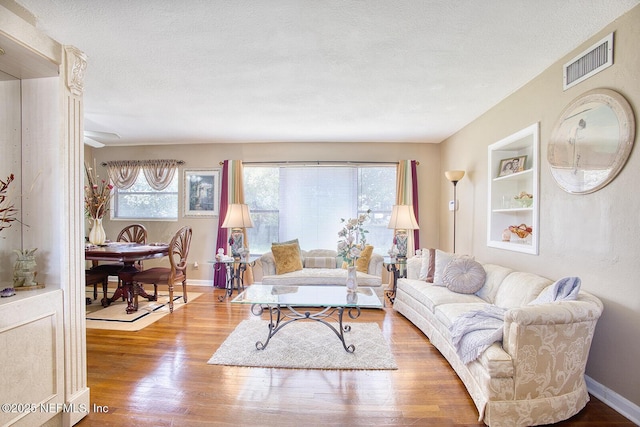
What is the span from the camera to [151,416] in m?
1.92

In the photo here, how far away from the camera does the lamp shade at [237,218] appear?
468 centimetres

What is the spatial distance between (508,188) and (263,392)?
11.2ft

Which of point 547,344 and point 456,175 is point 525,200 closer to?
point 456,175

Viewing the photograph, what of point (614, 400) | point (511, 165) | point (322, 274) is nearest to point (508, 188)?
point (511, 165)

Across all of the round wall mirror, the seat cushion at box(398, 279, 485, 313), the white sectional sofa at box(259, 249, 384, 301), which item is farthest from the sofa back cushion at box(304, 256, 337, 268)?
the round wall mirror

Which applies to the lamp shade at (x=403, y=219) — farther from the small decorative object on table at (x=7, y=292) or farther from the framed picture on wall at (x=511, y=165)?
the small decorative object on table at (x=7, y=292)

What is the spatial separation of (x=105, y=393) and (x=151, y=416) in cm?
53

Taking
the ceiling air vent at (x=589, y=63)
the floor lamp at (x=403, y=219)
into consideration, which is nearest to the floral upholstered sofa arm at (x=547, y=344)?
the ceiling air vent at (x=589, y=63)

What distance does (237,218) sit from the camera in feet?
15.5

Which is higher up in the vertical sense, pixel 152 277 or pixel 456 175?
pixel 456 175

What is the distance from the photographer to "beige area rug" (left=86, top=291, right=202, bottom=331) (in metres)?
3.48

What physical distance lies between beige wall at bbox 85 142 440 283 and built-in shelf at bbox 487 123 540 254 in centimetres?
171

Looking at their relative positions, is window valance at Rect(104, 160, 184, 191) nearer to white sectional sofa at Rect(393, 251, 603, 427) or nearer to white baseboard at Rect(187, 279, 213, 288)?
white baseboard at Rect(187, 279, 213, 288)

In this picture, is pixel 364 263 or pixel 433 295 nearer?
pixel 433 295
